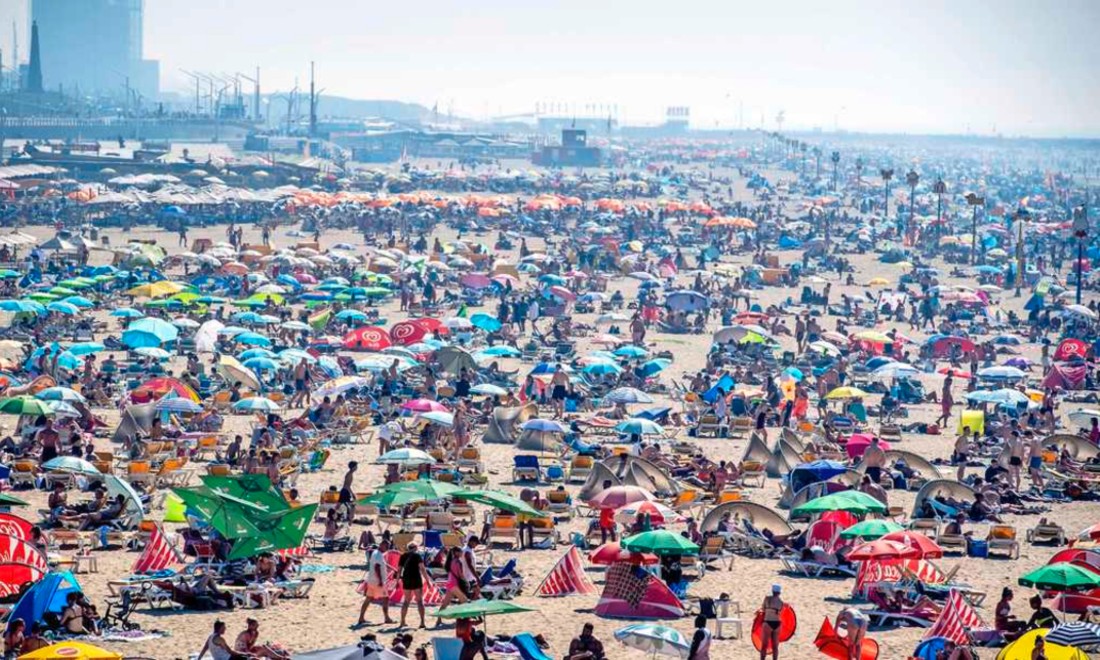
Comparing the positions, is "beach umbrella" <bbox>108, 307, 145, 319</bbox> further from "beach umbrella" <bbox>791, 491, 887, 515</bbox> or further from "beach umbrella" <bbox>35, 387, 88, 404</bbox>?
"beach umbrella" <bbox>791, 491, 887, 515</bbox>

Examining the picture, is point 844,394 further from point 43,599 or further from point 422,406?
point 43,599

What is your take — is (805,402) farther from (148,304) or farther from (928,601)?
(148,304)

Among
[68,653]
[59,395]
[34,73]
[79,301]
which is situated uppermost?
[34,73]

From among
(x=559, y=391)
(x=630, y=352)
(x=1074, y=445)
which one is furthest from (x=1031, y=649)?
(x=630, y=352)

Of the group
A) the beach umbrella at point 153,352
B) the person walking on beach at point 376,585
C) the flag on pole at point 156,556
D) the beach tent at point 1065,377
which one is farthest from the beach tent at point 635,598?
the beach tent at point 1065,377

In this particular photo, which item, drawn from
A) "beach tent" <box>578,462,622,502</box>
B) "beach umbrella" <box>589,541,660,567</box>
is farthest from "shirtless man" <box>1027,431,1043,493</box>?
"beach umbrella" <box>589,541,660,567</box>

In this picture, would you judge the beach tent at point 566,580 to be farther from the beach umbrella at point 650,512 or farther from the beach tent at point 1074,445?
the beach tent at point 1074,445

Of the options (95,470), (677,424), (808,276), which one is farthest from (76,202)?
(95,470)
